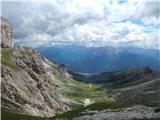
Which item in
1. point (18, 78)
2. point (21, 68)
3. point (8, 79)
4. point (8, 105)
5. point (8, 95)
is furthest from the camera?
point (21, 68)

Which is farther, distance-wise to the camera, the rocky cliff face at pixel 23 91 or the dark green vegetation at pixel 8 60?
the dark green vegetation at pixel 8 60

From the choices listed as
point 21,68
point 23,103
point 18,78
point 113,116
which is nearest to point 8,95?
point 23,103

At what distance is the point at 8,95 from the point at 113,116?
83163 mm

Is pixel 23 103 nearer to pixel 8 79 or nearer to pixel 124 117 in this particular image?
pixel 8 79

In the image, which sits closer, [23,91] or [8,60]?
[23,91]

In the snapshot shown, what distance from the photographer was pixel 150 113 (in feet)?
176

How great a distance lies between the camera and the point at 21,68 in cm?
18088

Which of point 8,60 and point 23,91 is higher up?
point 8,60

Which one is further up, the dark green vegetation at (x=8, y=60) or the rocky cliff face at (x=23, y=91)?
the dark green vegetation at (x=8, y=60)

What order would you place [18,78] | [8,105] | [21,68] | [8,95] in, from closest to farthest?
[8,105]
[8,95]
[18,78]
[21,68]

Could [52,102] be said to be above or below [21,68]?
below

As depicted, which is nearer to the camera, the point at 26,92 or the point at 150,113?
the point at 150,113

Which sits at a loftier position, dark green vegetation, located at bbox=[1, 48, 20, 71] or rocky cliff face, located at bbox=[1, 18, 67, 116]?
dark green vegetation, located at bbox=[1, 48, 20, 71]

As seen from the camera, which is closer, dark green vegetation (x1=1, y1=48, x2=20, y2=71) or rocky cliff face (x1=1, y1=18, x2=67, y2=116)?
rocky cliff face (x1=1, y1=18, x2=67, y2=116)
